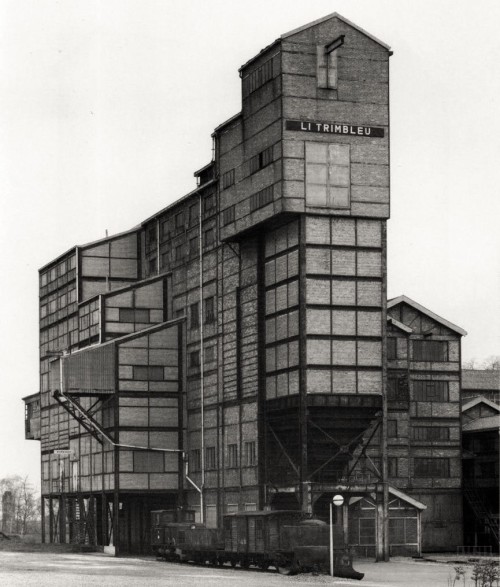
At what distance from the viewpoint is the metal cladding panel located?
69312 millimetres

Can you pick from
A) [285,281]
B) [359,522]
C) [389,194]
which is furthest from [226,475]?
[389,194]

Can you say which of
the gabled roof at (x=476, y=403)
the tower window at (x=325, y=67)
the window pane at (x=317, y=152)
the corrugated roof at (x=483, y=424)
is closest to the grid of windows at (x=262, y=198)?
the window pane at (x=317, y=152)

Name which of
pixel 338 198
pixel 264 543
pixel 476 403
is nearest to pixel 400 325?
pixel 476 403

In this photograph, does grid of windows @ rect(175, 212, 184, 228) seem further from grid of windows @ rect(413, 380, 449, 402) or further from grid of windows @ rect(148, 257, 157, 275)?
grid of windows @ rect(413, 380, 449, 402)

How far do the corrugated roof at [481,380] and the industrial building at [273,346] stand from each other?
14.7m

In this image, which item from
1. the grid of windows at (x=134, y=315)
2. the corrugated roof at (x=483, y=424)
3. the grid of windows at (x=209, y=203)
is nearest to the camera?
the grid of windows at (x=209, y=203)

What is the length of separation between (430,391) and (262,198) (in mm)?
19857

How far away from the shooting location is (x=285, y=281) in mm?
60312

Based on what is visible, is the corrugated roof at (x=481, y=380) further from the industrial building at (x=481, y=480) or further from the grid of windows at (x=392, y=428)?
the grid of windows at (x=392, y=428)

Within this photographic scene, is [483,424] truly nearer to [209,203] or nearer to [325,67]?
[209,203]

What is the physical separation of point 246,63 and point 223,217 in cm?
797

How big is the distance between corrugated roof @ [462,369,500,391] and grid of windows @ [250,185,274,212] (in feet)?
105

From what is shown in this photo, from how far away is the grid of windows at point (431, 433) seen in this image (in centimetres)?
7419

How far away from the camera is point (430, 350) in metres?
74.5
